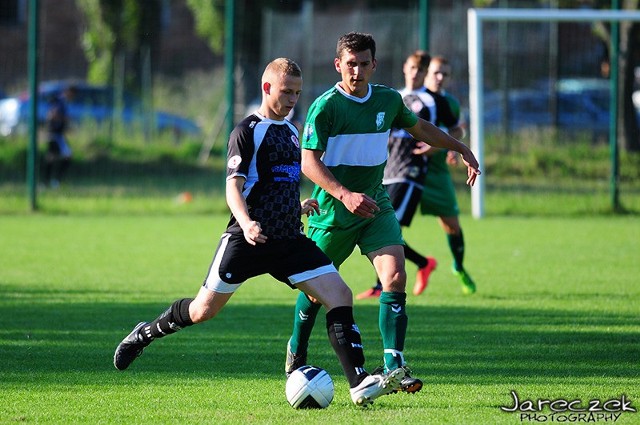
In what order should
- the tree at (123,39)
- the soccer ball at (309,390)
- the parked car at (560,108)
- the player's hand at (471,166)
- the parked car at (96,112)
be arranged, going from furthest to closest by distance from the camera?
the parked car at (96,112) < the tree at (123,39) < the parked car at (560,108) < the player's hand at (471,166) < the soccer ball at (309,390)

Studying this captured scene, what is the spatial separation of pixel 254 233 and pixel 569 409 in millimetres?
1762

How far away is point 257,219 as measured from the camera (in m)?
5.67

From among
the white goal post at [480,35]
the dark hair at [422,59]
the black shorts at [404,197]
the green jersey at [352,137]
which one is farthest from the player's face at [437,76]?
the white goal post at [480,35]

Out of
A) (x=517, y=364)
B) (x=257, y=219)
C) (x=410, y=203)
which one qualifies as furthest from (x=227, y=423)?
(x=410, y=203)

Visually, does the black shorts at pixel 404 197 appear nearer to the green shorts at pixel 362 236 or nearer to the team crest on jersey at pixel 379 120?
the green shorts at pixel 362 236

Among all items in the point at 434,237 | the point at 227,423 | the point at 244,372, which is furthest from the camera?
the point at 434,237

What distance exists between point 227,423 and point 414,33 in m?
13.8

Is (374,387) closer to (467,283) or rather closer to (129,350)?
(129,350)

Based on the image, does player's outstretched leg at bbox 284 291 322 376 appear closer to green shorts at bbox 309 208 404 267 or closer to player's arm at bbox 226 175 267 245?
green shorts at bbox 309 208 404 267

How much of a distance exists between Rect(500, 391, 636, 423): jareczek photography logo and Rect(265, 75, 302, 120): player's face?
1878 mm

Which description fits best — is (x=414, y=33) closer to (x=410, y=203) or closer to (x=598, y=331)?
(x=410, y=203)

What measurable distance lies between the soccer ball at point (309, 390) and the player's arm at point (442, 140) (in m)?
1.58

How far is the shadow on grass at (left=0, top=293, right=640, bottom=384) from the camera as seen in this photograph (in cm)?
649

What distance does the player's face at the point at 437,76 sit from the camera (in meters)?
9.76
